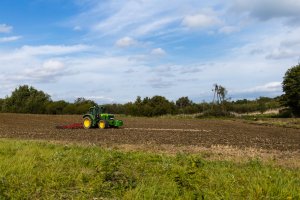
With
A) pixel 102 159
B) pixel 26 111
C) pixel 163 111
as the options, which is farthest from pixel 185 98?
pixel 102 159

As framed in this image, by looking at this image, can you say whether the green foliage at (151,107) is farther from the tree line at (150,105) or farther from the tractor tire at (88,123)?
the tractor tire at (88,123)

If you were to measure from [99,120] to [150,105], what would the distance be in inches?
1759

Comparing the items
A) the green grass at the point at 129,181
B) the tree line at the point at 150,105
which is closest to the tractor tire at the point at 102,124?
the green grass at the point at 129,181

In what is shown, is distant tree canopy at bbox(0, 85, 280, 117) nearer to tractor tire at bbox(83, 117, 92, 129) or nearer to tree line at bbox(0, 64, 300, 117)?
tree line at bbox(0, 64, 300, 117)

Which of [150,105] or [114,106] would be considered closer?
[150,105]

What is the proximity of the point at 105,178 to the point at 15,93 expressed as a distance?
81479 millimetres

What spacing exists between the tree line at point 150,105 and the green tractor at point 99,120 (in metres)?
31.4

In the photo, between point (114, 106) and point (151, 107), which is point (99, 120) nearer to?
point (151, 107)

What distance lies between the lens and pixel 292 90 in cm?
5834

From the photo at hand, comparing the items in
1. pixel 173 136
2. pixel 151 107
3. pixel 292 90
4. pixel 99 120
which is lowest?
pixel 173 136

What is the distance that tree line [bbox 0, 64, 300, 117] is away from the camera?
200 feet

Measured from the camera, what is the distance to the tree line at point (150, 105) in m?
60.8

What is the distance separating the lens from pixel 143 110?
247 feet

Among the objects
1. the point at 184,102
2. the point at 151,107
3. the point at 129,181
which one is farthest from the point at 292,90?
the point at 129,181
